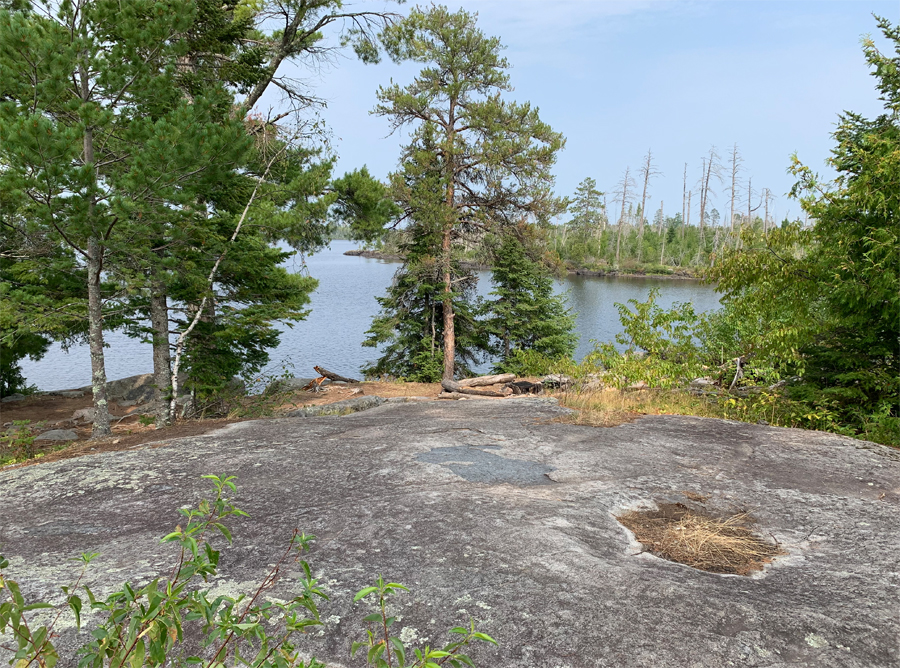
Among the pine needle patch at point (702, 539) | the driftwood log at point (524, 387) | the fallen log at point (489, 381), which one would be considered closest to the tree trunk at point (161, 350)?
the fallen log at point (489, 381)

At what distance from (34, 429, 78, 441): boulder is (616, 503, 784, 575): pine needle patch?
12016 mm

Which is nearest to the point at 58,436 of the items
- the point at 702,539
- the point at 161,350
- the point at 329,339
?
the point at 161,350

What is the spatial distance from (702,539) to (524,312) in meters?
21.7

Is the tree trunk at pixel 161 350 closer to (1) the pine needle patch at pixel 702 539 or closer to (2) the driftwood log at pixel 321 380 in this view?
(2) the driftwood log at pixel 321 380

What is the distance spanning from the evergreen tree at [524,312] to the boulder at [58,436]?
15.7 metres

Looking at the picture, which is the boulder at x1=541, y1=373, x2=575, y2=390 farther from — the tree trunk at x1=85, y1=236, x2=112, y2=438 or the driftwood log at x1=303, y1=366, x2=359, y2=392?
the tree trunk at x1=85, y1=236, x2=112, y2=438

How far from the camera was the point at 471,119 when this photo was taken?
20.2 m

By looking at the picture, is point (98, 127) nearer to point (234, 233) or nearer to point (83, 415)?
point (234, 233)

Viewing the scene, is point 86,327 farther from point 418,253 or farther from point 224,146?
point 418,253

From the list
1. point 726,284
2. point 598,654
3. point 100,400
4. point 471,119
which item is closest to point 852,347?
point 726,284

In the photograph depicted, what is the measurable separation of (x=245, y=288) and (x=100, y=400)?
13.3 ft

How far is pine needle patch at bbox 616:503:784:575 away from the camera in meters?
3.23

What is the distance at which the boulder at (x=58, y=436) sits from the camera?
11.3 metres

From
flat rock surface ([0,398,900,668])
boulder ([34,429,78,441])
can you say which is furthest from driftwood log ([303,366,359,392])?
flat rock surface ([0,398,900,668])
